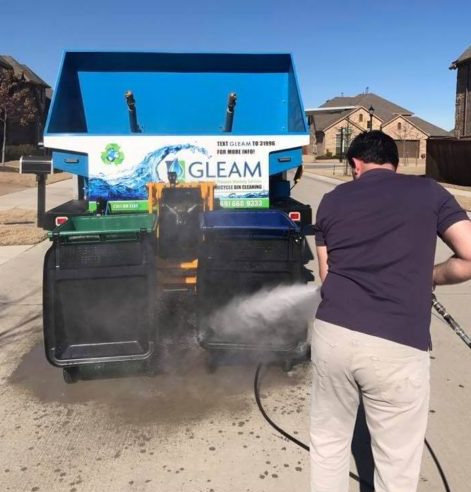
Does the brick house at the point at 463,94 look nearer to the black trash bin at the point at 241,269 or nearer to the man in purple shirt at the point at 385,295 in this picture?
the black trash bin at the point at 241,269

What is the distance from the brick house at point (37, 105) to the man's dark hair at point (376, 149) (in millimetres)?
38917

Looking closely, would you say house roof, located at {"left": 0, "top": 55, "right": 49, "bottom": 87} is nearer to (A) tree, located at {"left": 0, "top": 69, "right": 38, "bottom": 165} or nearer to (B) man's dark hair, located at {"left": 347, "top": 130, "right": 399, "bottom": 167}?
(A) tree, located at {"left": 0, "top": 69, "right": 38, "bottom": 165}

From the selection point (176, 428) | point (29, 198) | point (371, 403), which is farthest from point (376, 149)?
point (29, 198)

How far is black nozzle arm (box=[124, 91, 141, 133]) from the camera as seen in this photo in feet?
18.9

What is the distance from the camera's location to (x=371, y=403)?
2041mm

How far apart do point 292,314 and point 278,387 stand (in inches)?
20.6

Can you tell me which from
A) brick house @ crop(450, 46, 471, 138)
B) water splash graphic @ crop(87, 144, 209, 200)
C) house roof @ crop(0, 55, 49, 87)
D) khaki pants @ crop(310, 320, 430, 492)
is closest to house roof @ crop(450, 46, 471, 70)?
brick house @ crop(450, 46, 471, 138)

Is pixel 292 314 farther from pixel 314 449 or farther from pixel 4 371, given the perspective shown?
pixel 4 371

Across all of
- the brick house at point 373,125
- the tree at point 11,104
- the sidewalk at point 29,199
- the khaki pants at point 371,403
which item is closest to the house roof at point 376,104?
the brick house at point 373,125

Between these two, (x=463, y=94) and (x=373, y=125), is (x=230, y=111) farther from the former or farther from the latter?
(x=373, y=125)

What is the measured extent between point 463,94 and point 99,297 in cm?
4021

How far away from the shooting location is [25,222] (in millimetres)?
10875

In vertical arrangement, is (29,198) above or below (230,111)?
below

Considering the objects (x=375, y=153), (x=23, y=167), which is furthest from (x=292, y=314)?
(x=23, y=167)
